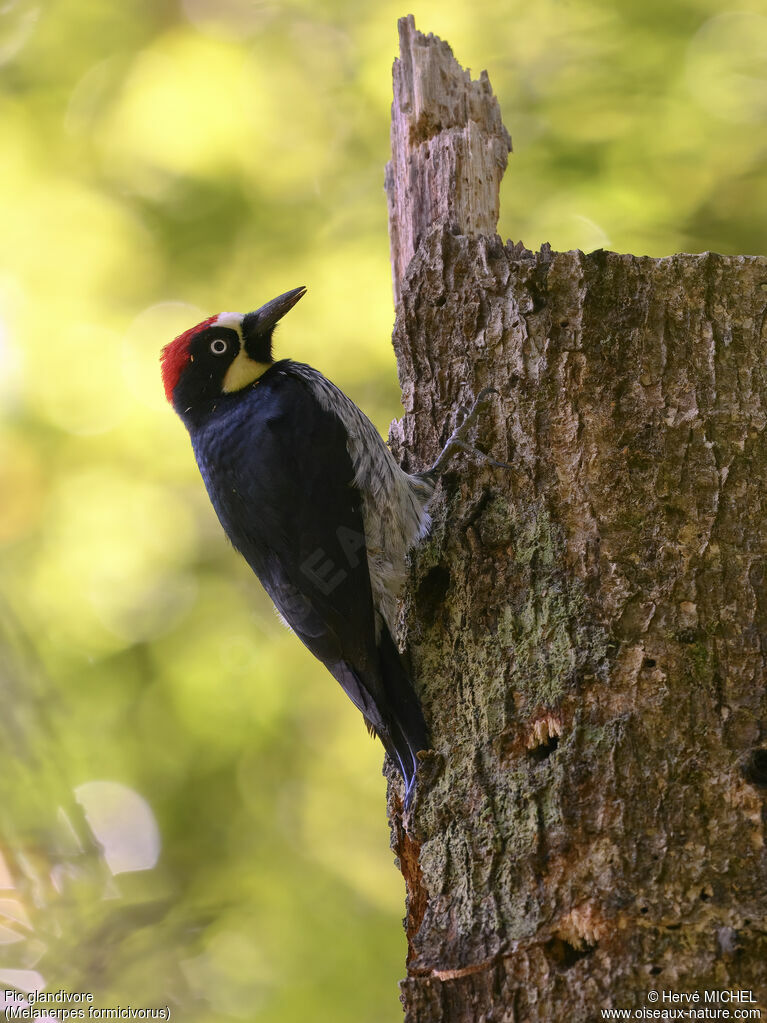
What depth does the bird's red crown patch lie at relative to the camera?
3574 mm

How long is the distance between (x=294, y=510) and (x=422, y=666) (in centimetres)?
69

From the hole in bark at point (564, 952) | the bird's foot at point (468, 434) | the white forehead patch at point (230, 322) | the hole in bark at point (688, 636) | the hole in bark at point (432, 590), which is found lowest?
the hole in bark at point (564, 952)

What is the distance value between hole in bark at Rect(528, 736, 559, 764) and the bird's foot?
731 mm

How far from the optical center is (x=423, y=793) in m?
2.36

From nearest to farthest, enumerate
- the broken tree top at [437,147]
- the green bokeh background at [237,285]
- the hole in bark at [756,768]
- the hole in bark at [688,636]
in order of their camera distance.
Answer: the hole in bark at [756,768] → the hole in bark at [688,636] → the broken tree top at [437,147] → the green bokeh background at [237,285]

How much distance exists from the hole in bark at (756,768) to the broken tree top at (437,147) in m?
1.75

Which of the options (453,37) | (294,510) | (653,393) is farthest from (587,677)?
(453,37)

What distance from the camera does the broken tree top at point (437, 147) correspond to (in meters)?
3.19

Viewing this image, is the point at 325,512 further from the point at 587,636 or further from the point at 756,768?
the point at 756,768

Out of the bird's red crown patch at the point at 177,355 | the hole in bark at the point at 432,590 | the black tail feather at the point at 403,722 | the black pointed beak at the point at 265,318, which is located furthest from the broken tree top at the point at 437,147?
the black tail feather at the point at 403,722

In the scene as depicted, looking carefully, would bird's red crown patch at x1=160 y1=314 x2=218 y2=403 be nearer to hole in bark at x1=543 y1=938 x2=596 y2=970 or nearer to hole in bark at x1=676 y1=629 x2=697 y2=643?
hole in bark at x1=676 y1=629 x2=697 y2=643

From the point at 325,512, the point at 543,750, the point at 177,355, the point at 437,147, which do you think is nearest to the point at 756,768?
the point at 543,750

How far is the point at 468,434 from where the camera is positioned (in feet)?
A: 8.76

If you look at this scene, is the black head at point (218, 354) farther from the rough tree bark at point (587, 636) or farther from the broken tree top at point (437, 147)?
the rough tree bark at point (587, 636)
